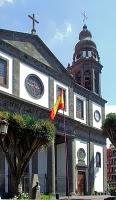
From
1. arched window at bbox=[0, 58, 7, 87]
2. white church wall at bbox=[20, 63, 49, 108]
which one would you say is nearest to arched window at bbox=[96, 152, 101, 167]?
white church wall at bbox=[20, 63, 49, 108]

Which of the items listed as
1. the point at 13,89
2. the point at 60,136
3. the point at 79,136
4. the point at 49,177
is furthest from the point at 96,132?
the point at 13,89

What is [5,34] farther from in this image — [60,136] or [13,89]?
→ [60,136]

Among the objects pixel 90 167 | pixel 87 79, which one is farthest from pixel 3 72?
pixel 87 79

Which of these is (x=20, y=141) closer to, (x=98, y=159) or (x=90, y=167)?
(x=90, y=167)

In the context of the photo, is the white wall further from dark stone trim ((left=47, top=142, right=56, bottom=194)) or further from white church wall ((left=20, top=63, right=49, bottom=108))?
white church wall ((left=20, top=63, right=49, bottom=108))

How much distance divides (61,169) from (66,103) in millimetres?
Result: 6589

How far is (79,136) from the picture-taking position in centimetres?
4659

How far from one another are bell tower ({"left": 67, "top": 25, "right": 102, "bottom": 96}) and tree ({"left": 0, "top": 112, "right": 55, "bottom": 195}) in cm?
2614

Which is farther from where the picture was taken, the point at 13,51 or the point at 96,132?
the point at 96,132

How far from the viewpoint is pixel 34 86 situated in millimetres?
40219

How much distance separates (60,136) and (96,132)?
7.78 m

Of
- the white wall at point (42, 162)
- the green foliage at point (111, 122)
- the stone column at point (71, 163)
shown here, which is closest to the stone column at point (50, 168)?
the white wall at point (42, 162)

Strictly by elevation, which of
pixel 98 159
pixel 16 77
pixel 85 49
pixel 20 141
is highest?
pixel 85 49

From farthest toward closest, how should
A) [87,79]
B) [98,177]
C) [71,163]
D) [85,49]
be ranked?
[87,79]
[85,49]
[98,177]
[71,163]
